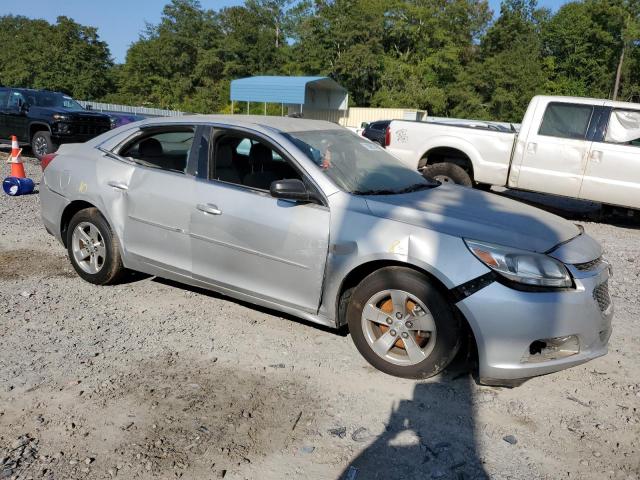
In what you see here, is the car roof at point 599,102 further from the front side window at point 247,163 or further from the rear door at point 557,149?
the front side window at point 247,163

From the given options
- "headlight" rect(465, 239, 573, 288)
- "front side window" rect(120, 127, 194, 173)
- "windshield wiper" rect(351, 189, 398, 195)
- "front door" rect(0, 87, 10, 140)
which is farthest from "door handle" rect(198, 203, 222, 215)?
"front door" rect(0, 87, 10, 140)

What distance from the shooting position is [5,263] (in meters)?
Result: 5.60

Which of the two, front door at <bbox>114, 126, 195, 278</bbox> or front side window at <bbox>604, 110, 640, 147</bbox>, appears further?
front side window at <bbox>604, 110, 640, 147</bbox>

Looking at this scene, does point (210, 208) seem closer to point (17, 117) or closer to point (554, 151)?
point (554, 151)

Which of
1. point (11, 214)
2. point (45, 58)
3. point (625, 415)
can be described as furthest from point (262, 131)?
point (45, 58)

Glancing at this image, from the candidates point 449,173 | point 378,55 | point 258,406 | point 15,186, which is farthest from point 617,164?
point 378,55

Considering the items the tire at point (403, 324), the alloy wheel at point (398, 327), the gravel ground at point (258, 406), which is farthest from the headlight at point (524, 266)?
the gravel ground at point (258, 406)

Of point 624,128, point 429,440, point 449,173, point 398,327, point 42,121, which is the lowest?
point 429,440

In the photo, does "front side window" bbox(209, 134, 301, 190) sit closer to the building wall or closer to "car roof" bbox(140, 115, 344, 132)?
"car roof" bbox(140, 115, 344, 132)

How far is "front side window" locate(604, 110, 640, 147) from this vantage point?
8258 mm

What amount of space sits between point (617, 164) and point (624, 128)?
1.93ft

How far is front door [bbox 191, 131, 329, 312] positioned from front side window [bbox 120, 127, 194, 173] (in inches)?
12.2

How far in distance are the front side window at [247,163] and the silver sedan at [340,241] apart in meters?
0.01

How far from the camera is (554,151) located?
8.59m
